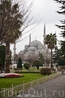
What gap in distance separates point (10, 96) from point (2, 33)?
4296mm

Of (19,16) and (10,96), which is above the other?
(19,16)

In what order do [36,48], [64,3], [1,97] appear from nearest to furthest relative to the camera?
[1,97] → [64,3] → [36,48]

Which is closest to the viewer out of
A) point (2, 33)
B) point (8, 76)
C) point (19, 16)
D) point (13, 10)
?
point (2, 33)

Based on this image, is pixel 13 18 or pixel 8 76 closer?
pixel 13 18

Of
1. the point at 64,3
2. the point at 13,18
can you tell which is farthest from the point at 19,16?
the point at 64,3

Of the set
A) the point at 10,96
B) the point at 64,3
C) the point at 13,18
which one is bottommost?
the point at 10,96

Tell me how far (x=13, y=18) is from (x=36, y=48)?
15095 centimetres

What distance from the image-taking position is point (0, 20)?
1368 centimetres

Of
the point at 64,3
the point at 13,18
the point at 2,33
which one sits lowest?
the point at 2,33

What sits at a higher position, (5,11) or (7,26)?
(5,11)

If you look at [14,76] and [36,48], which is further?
[36,48]

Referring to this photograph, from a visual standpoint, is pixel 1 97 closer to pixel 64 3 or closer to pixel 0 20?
pixel 0 20

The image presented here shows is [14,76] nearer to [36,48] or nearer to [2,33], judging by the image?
[2,33]

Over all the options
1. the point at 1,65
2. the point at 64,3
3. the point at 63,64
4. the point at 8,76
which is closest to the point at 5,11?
the point at 64,3
